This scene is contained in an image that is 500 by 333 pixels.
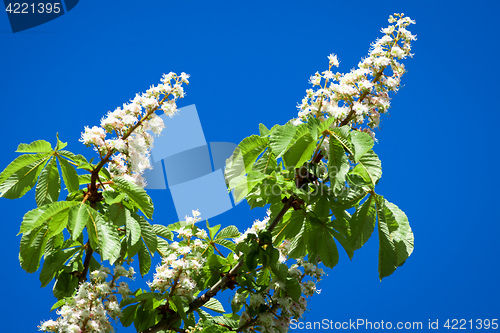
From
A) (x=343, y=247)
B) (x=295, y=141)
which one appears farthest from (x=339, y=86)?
(x=343, y=247)

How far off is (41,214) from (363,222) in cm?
192

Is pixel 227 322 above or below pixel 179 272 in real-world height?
below

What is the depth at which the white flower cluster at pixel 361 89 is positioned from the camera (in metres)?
3.38

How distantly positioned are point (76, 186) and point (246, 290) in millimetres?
1383

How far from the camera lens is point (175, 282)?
364cm

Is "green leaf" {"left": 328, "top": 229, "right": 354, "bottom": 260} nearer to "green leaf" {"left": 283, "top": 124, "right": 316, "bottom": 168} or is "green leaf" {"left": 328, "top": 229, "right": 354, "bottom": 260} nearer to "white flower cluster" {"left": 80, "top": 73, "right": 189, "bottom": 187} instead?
"green leaf" {"left": 283, "top": 124, "right": 316, "bottom": 168}

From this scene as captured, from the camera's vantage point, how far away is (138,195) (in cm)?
→ 331

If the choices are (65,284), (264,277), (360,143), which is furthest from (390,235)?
(65,284)

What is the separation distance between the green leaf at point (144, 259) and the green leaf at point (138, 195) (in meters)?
0.28

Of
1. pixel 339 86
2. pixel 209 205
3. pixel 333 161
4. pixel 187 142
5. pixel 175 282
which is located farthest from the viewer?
pixel 187 142

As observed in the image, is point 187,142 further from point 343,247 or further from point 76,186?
point 343,247

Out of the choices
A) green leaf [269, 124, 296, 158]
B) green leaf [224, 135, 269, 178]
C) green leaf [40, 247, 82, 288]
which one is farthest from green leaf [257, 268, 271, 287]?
green leaf [40, 247, 82, 288]

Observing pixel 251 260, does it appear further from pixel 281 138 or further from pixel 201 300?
pixel 281 138

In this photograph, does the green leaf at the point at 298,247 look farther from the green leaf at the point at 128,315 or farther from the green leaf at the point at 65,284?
the green leaf at the point at 65,284
